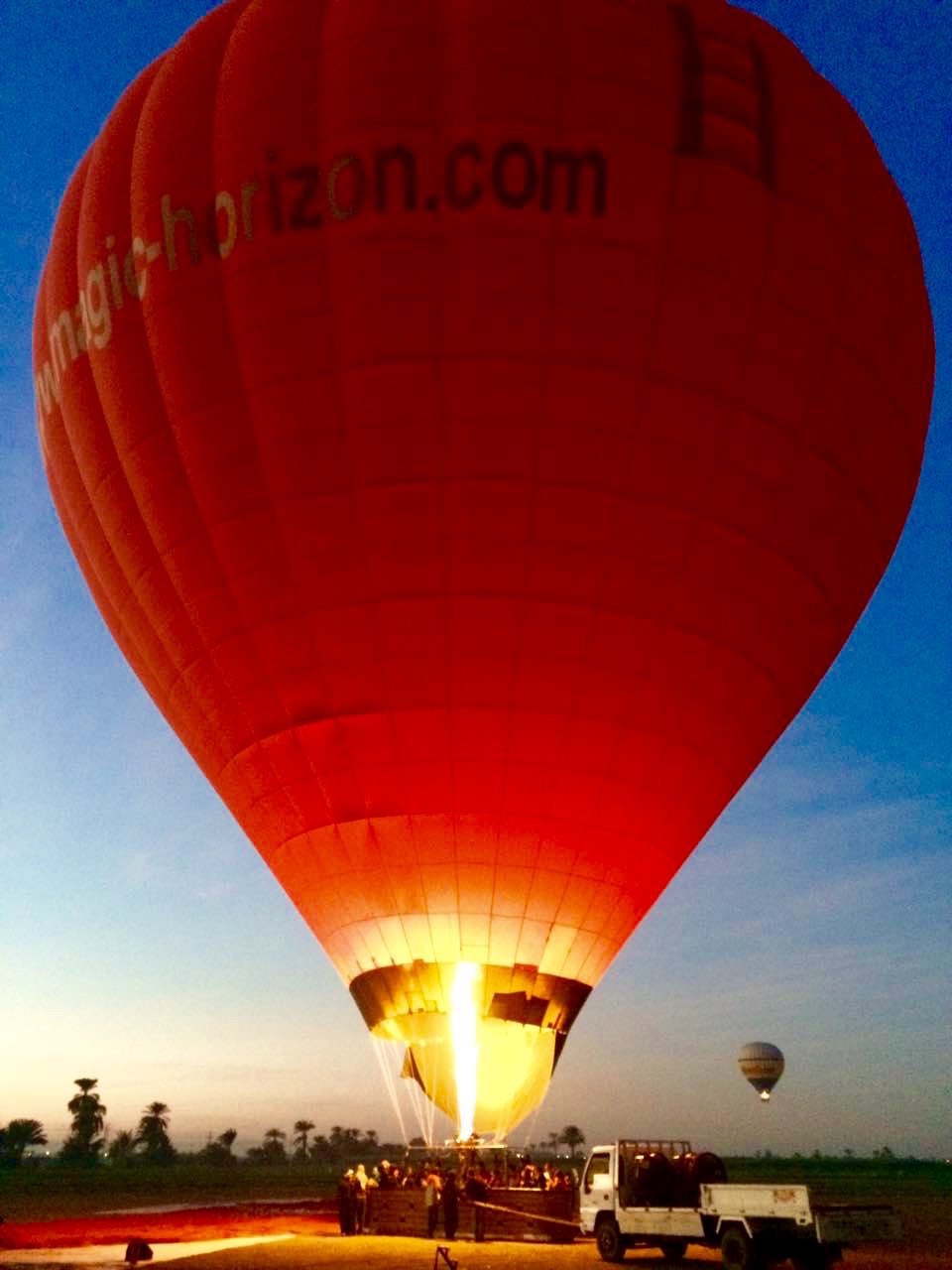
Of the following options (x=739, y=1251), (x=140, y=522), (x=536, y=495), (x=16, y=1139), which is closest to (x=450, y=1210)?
(x=739, y=1251)

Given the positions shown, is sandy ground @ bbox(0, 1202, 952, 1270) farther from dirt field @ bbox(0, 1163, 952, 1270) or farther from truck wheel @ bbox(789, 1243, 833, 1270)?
truck wheel @ bbox(789, 1243, 833, 1270)

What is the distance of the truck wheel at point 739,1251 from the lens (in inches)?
376

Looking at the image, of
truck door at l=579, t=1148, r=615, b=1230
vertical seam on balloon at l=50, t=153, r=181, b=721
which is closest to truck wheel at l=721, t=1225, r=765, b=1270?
truck door at l=579, t=1148, r=615, b=1230

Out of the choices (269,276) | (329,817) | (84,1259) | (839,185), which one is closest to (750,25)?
(839,185)

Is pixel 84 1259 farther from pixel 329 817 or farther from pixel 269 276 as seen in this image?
pixel 269 276

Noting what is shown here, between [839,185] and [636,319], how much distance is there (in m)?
2.67

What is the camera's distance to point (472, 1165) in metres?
12.6

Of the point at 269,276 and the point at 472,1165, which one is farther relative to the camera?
the point at 472,1165

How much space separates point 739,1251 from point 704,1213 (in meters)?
0.48

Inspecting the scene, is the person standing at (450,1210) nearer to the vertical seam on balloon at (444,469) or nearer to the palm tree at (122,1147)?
the vertical seam on balloon at (444,469)

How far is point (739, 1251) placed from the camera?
Answer: 9.66 meters

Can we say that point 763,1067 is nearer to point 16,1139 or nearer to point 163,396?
point 163,396

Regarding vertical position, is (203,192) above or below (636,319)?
above

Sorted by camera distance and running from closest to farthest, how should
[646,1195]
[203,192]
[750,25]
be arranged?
1. [646,1195]
2. [203,192]
3. [750,25]
